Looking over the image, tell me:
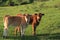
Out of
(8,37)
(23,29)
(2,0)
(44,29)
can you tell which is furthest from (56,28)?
(2,0)

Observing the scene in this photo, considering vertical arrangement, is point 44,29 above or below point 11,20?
below

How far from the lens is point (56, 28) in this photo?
1698 cm

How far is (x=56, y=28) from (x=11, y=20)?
13.1 ft

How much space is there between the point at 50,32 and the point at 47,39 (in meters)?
2.49

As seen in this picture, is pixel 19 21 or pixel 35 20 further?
pixel 35 20

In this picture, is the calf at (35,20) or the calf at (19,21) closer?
the calf at (19,21)

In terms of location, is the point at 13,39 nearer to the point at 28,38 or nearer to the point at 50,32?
the point at 28,38

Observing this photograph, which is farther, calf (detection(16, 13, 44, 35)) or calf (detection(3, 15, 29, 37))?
calf (detection(16, 13, 44, 35))

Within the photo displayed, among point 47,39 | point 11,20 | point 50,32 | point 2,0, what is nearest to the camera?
point 47,39

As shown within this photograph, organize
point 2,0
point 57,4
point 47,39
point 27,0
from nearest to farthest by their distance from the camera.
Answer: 1. point 47,39
2. point 57,4
3. point 27,0
4. point 2,0

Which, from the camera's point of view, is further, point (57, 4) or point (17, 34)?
point (57, 4)

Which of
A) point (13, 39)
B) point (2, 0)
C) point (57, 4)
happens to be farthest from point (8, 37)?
point (2, 0)

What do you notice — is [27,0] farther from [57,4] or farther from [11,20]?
[11,20]

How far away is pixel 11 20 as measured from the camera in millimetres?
14609
